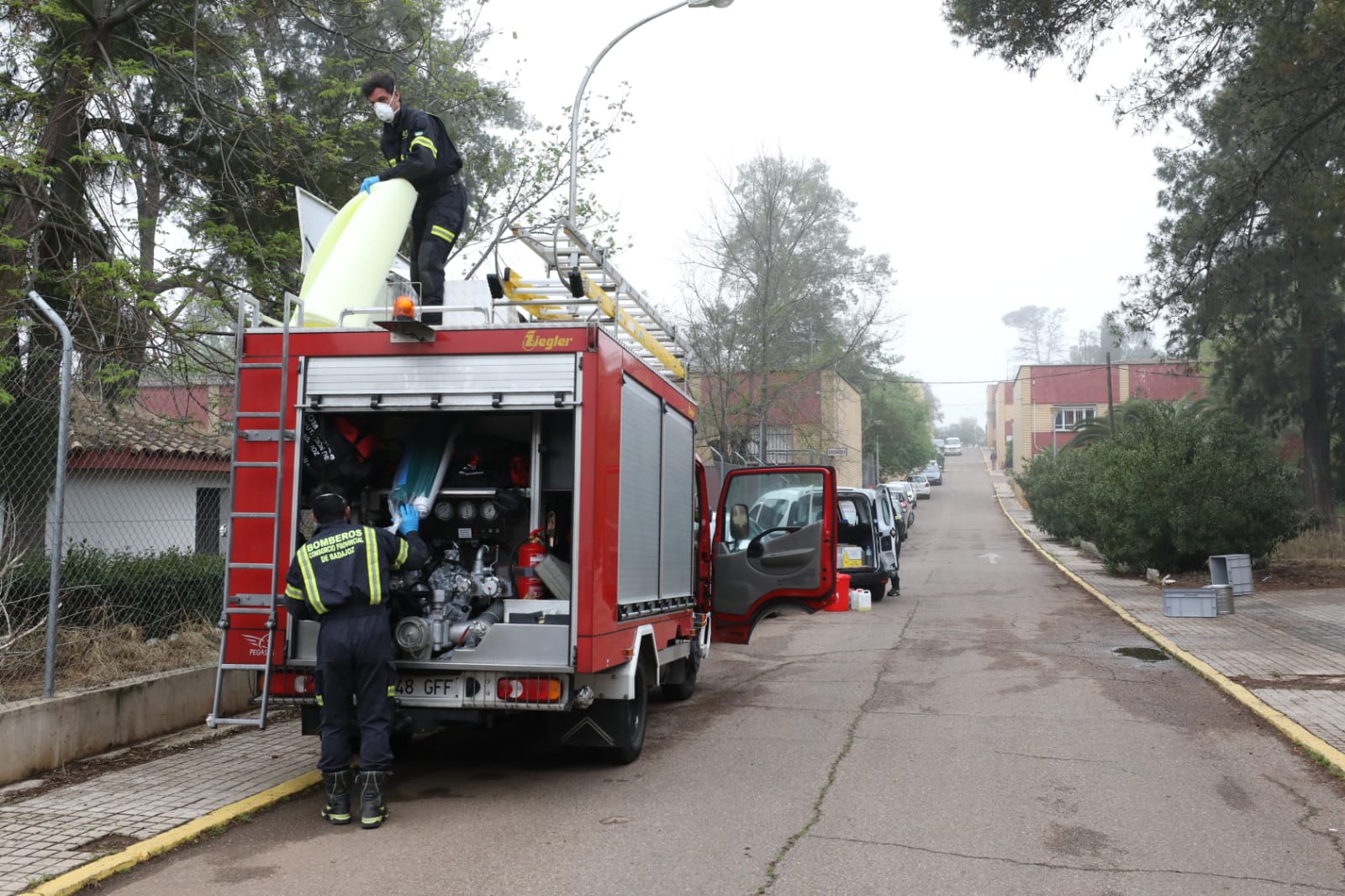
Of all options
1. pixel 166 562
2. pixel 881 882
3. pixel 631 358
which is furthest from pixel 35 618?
pixel 881 882

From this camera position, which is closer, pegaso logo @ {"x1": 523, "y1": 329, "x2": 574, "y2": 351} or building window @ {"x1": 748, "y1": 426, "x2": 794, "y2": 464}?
pegaso logo @ {"x1": 523, "y1": 329, "x2": 574, "y2": 351}

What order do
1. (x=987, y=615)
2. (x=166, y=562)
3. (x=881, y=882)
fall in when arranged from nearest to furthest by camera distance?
(x=881, y=882)
(x=166, y=562)
(x=987, y=615)

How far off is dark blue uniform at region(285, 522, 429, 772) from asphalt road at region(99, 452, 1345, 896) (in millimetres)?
461

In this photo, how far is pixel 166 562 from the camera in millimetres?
9266

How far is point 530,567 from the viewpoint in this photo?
6.78 metres

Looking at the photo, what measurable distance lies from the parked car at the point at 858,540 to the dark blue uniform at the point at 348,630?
47.4ft

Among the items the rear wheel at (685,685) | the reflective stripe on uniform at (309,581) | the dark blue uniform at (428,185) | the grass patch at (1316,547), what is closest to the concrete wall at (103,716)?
the reflective stripe on uniform at (309,581)

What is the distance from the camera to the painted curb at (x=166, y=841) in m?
4.80

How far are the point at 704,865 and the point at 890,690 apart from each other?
18.7 ft

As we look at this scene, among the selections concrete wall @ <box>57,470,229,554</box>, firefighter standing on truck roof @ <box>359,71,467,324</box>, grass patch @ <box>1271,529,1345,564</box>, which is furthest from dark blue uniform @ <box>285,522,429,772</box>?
grass patch @ <box>1271,529,1345,564</box>

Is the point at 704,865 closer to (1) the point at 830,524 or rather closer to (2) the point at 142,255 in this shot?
(1) the point at 830,524

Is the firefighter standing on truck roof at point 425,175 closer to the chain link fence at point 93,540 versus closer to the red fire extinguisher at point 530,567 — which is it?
the red fire extinguisher at point 530,567

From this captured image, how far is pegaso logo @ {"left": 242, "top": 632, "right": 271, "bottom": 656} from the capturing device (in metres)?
6.47

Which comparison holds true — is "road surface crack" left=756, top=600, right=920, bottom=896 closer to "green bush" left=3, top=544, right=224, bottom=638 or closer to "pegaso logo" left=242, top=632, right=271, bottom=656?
"pegaso logo" left=242, top=632, right=271, bottom=656
